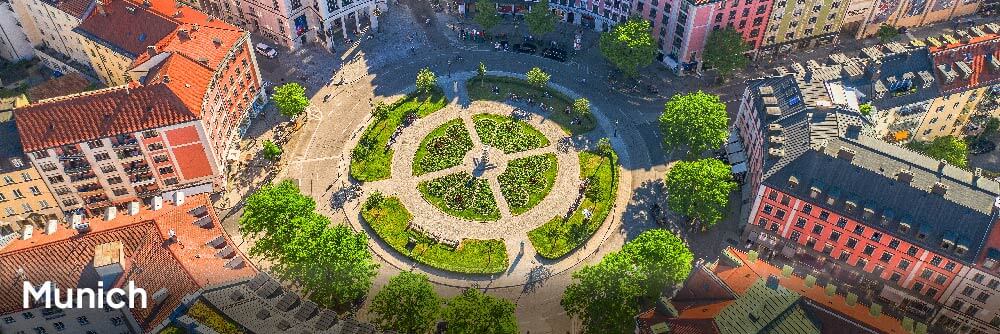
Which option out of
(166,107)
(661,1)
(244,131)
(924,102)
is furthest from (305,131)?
(924,102)

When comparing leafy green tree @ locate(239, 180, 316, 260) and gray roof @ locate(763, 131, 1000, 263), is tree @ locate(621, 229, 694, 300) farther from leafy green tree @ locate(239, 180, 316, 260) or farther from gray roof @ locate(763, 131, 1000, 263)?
leafy green tree @ locate(239, 180, 316, 260)

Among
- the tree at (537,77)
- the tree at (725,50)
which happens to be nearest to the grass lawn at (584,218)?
the tree at (537,77)

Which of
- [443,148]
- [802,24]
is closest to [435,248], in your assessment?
[443,148]

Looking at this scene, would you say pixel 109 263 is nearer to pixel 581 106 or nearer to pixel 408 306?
pixel 408 306

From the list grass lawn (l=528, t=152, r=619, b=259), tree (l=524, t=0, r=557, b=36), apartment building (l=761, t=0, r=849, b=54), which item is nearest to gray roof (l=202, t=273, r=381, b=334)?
grass lawn (l=528, t=152, r=619, b=259)

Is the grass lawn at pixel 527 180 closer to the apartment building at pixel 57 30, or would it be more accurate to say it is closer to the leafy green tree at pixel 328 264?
the leafy green tree at pixel 328 264

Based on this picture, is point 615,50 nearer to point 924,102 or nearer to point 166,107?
point 924,102
